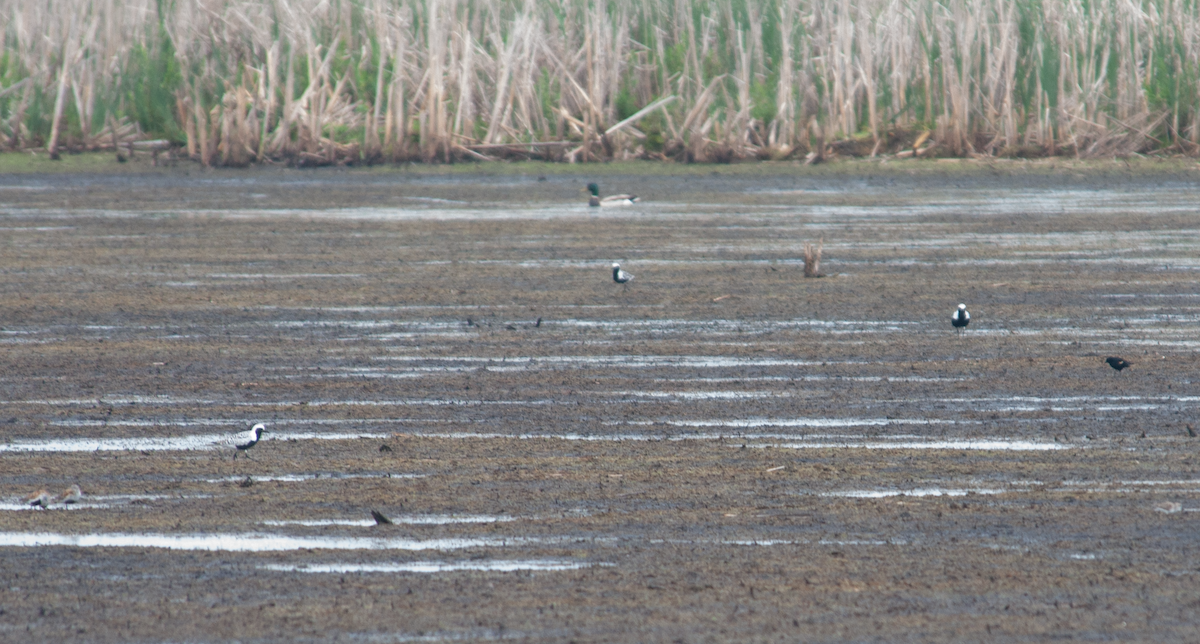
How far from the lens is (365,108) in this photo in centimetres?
2095

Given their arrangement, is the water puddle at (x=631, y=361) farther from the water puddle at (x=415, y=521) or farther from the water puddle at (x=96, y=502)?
the water puddle at (x=415, y=521)

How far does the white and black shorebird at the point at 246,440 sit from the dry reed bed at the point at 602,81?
13.6 m

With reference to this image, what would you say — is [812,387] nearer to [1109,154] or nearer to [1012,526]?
[1012,526]

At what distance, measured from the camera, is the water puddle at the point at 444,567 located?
463 centimetres

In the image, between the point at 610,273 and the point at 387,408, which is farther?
the point at 610,273

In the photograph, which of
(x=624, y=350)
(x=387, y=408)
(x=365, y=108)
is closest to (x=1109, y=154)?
(x=365, y=108)

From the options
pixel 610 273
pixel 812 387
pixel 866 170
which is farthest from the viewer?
pixel 866 170

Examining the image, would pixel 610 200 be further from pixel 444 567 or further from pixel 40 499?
pixel 444 567

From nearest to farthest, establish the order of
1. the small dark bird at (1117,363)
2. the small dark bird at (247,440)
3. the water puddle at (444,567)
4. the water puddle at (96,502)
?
the water puddle at (444,567)
the water puddle at (96,502)
the small dark bird at (247,440)
the small dark bird at (1117,363)

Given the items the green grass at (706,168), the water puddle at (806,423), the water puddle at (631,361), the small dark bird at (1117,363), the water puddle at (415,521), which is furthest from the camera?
the green grass at (706,168)

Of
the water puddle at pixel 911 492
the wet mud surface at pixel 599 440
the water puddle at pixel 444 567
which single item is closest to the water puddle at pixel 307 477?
the wet mud surface at pixel 599 440

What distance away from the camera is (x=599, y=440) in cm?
634

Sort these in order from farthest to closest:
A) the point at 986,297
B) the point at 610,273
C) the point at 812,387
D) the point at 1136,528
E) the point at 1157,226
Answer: the point at 1157,226, the point at 610,273, the point at 986,297, the point at 812,387, the point at 1136,528

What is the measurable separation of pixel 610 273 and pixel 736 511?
21.6 feet
